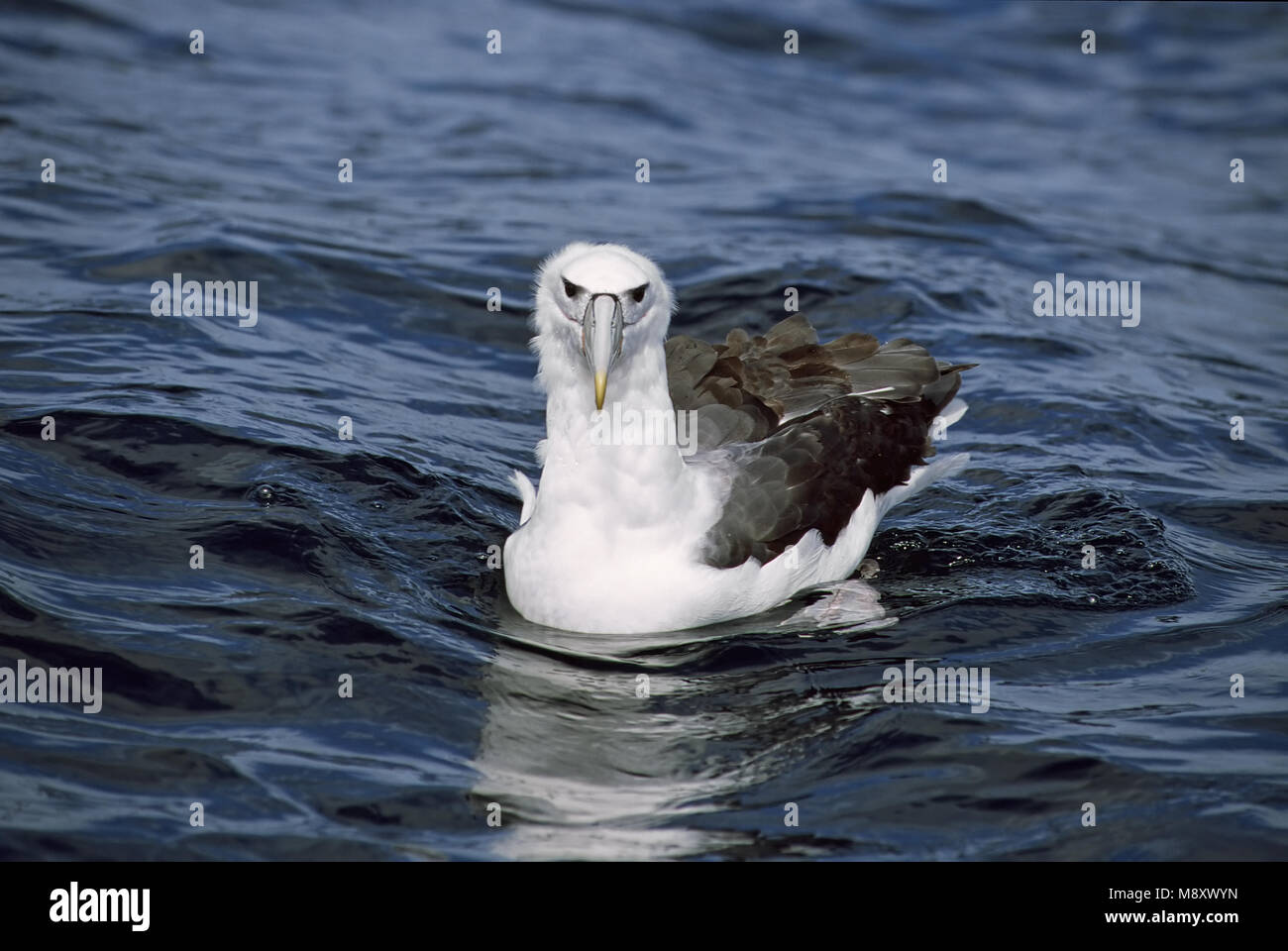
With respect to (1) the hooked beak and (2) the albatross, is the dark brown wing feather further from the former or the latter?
(1) the hooked beak

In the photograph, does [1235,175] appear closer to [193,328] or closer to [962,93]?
[962,93]

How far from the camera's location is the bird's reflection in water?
591 cm

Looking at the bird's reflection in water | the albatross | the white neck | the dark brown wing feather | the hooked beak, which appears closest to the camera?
the bird's reflection in water

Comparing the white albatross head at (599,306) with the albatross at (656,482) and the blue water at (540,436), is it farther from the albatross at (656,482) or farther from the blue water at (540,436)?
the blue water at (540,436)

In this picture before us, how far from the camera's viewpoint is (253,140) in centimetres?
1551

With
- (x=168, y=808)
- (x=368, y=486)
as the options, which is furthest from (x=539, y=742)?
(x=368, y=486)

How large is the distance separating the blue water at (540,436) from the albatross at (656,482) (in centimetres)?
24

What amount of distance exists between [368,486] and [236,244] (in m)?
4.32

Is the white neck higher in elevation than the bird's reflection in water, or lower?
higher

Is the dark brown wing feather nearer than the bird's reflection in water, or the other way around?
the bird's reflection in water

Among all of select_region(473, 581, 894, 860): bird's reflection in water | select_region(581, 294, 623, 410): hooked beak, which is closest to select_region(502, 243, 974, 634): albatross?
select_region(581, 294, 623, 410): hooked beak

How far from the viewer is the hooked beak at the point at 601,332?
6.63m

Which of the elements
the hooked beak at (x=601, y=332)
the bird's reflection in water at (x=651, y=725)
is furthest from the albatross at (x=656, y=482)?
the bird's reflection in water at (x=651, y=725)

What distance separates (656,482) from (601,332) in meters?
0.90
